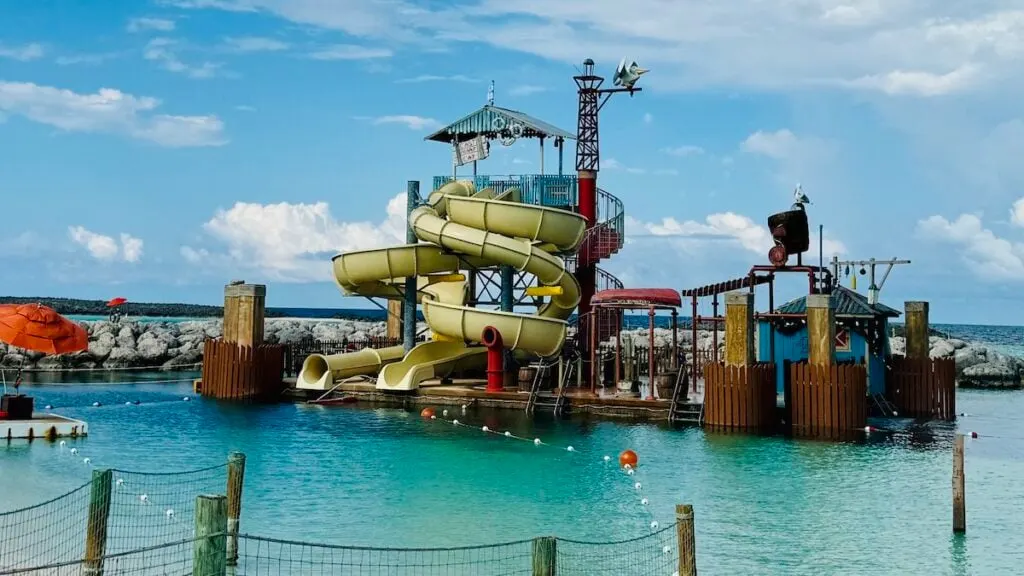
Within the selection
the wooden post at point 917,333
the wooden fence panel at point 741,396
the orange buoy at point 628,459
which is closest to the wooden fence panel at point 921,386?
the wooden post at point 917,333

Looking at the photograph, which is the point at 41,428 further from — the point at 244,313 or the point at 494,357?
the point at 494,357

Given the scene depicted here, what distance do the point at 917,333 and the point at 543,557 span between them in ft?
79.7

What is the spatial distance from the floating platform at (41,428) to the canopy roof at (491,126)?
17692 millimetres

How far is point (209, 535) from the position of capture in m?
9.60

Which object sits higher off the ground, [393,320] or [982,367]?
[393,320]

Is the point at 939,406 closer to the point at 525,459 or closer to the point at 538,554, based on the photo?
the point at 525,459

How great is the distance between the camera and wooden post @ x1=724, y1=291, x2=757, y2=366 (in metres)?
26.1

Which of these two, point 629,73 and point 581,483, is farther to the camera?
point 629,73

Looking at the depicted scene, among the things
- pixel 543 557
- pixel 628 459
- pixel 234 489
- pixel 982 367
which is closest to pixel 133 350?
pixel 628 459

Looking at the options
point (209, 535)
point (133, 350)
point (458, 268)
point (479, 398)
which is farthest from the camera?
point (133, 350)

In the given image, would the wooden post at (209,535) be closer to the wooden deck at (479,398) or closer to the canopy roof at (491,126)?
the wooden deck at (479,398)

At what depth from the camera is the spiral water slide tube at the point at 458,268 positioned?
31609 millimetres

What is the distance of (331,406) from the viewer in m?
32.5

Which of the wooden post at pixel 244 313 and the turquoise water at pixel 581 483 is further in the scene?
the wooden post at pixel 244 313
